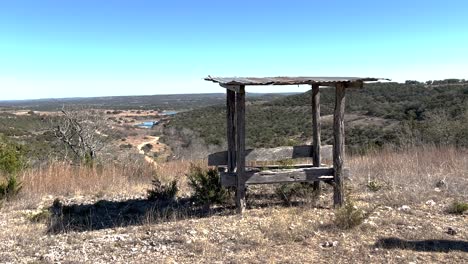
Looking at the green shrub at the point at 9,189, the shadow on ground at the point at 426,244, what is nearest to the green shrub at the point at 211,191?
the shadow on ground at the point at 426,244

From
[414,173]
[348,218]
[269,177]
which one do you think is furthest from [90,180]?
[414,173]

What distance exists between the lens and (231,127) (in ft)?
24.9

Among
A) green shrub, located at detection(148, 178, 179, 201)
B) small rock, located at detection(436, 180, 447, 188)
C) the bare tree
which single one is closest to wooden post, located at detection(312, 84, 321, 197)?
small rock, located at detection(436, 180, 447, 188)

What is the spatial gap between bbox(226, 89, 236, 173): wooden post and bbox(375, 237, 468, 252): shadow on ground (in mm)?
2922

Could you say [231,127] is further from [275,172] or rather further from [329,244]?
[329,244]

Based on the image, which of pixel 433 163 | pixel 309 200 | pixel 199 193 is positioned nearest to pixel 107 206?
pixel 199 193

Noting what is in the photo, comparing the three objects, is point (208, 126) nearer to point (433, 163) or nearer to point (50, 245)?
point (433, 163)

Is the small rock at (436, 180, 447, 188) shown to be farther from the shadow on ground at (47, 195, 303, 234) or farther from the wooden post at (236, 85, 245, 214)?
the wooden post at (236, 85, 245, 214)

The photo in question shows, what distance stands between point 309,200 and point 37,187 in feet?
18.4

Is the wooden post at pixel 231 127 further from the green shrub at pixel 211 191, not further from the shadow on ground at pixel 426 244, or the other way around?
the shadow on ground at pixel 426 244

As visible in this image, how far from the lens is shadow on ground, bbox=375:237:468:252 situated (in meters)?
5.34

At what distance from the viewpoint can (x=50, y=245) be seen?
5.72 m

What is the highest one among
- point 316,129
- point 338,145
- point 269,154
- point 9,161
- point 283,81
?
point 283,81

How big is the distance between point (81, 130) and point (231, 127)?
11.6 meters
